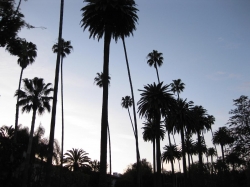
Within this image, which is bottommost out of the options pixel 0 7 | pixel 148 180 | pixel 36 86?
pixel 148 180

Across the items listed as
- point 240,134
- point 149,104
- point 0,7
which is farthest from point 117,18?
point 240,134

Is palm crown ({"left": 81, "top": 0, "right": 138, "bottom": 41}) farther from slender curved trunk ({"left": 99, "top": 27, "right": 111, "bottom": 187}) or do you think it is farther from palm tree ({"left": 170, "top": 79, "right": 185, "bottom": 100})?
palm tree ({"left": 170, "top": 79, "right": 185, "bottom": 100})

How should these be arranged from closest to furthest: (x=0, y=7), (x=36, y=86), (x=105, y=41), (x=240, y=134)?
1. (x=0, y=7)
2. (x=105, y=41)
3. (x=240, y=134)
4. (x=36, y=86)

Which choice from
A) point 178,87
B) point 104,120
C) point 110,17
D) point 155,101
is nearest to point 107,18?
point 110,17

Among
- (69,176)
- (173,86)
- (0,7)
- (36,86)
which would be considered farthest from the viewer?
(173,86)

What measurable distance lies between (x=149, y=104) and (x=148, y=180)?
50956 millimetres

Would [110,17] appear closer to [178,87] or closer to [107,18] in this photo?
[107,18]

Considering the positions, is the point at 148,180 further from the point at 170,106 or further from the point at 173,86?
the point at 170,106

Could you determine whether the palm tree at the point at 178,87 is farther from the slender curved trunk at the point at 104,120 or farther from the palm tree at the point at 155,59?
the slender curved trunk at the point at 104,120

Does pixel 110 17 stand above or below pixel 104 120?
above

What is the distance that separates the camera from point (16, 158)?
680 inches

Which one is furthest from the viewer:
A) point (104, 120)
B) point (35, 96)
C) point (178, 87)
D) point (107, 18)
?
point (178, 87)

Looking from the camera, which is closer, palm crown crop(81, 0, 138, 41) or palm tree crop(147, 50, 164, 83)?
palm crown crop(81, 0, 138, 41)

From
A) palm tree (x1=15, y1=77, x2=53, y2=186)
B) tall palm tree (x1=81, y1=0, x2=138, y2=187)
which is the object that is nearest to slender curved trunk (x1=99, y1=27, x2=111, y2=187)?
tall palm tree (x1=81, y1=0, x2=138, y2=187)
